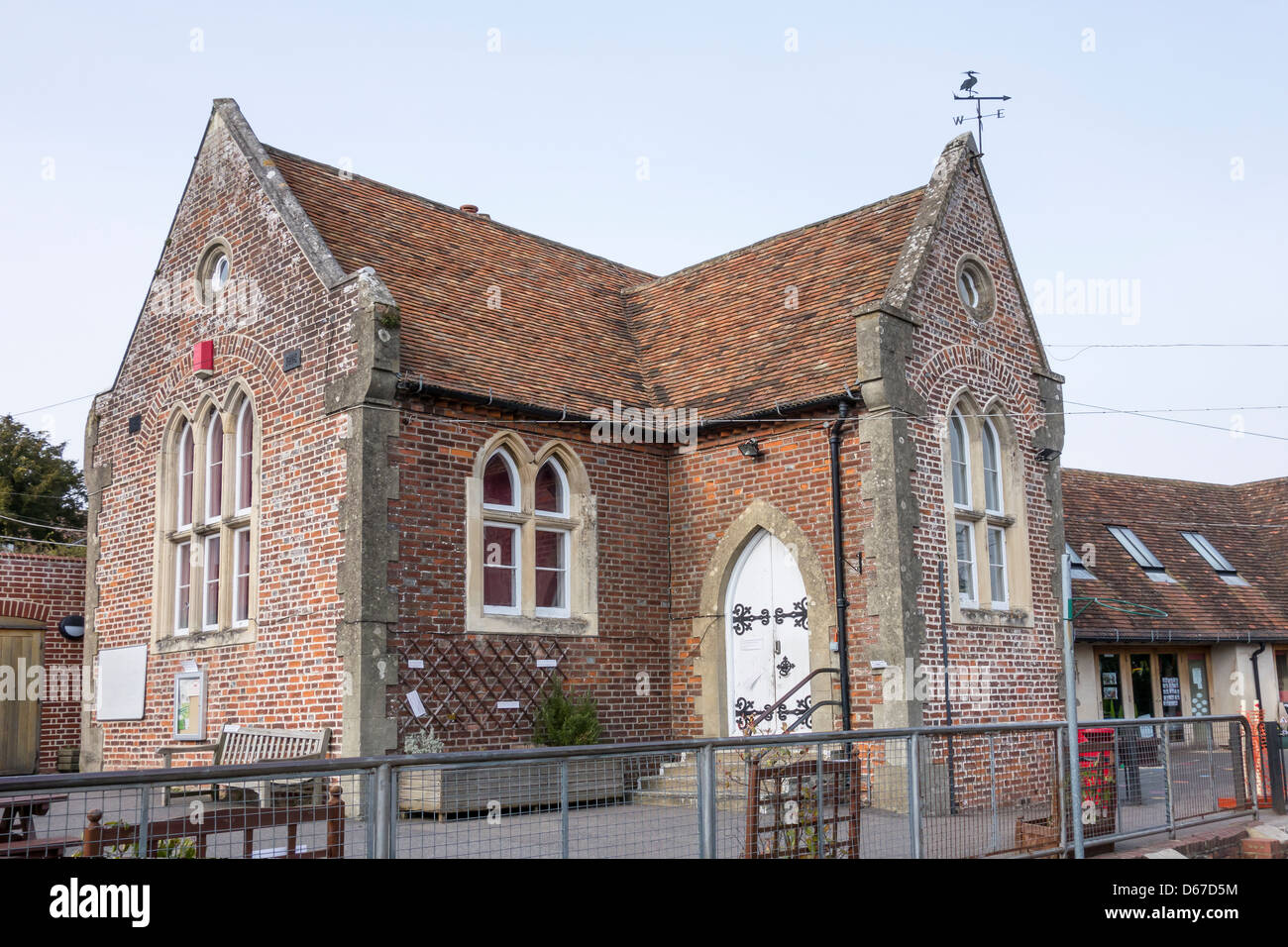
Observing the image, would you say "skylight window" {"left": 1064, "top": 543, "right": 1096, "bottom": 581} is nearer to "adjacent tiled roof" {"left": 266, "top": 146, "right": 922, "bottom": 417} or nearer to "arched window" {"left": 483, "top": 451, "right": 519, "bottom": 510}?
"adjacent tiled roof" {"left": 266, "top": 146, "right": 922, "bottom": 417}

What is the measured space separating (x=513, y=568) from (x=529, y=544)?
1.08ft

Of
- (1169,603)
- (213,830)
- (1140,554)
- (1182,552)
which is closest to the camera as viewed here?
(213,830)

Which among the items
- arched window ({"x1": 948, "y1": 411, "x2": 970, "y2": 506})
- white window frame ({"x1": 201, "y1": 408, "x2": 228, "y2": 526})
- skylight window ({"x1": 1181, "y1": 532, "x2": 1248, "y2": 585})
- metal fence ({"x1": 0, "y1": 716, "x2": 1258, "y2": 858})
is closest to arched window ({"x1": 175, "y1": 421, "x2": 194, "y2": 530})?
white window frame ({"x1": 201, "y1": 408, "x2": 228, "y2": 526})

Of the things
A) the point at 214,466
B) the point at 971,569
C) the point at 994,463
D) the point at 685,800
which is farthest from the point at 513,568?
the point at 685,800

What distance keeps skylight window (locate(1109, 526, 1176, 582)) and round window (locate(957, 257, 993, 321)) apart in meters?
8.19

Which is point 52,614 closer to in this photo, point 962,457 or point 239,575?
point 239,575

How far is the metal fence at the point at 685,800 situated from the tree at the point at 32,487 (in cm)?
2549

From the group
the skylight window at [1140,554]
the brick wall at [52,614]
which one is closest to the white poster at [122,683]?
the brick wall at [52,614]

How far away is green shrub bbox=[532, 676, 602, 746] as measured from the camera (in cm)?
1409

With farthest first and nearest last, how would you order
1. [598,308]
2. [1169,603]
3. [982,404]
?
[1169,603] < [598,308] < [982,404]

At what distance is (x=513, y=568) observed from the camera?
14.7 m

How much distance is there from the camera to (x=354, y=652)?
42.2 feet

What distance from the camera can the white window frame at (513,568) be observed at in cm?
1441

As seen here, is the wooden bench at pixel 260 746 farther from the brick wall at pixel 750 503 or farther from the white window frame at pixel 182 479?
the brick wall at pixel 750 503
